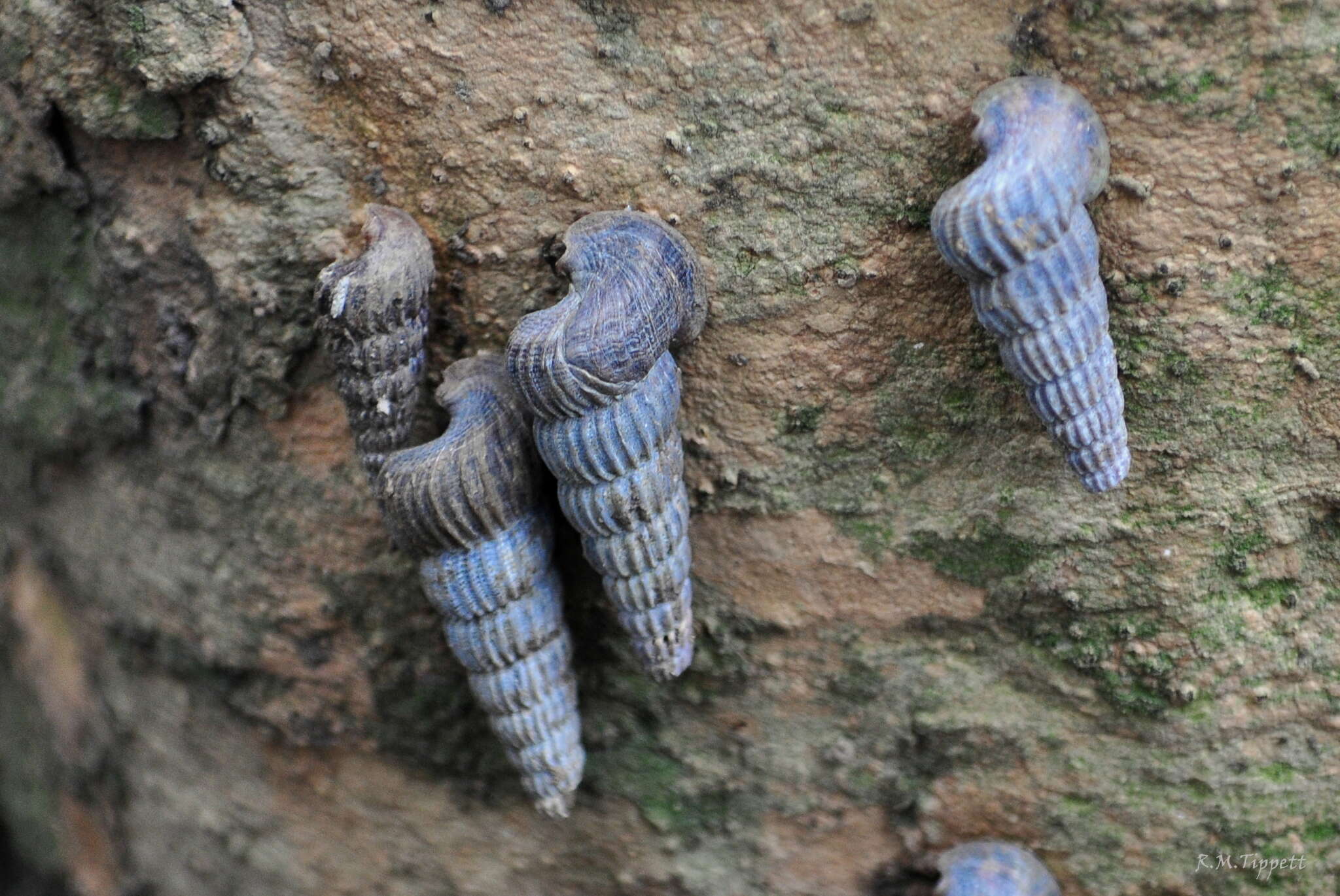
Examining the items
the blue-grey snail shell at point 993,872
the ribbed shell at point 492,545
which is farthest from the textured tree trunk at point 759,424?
the ribbed shell at point 492,545

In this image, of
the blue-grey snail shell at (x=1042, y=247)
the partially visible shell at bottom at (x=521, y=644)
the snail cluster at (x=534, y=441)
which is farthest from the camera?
the partially visible shell at bottom at (x=521, y=644)

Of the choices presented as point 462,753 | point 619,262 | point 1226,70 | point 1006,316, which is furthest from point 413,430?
point 1226,70

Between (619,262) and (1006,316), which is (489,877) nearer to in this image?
(619,262)

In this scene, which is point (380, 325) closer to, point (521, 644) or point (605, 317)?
point (605, 317)

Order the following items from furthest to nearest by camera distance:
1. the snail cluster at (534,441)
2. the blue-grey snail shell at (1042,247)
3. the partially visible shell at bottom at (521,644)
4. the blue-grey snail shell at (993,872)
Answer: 1. the blue-grey snail shell at (993,872)
2. the partially visible shell at bottom at (521,644)
3. the snail cluster at (534,441)
4. the blue-grey snail shell at (1042,247)

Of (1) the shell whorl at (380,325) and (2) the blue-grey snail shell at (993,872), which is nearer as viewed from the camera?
(1) the shell whorl at (380,325)

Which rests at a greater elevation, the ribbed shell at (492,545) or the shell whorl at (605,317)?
the shell whorl at (605,317)

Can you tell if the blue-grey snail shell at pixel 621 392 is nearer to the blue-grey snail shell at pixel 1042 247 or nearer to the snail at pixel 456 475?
the snail at pixel 456 475
